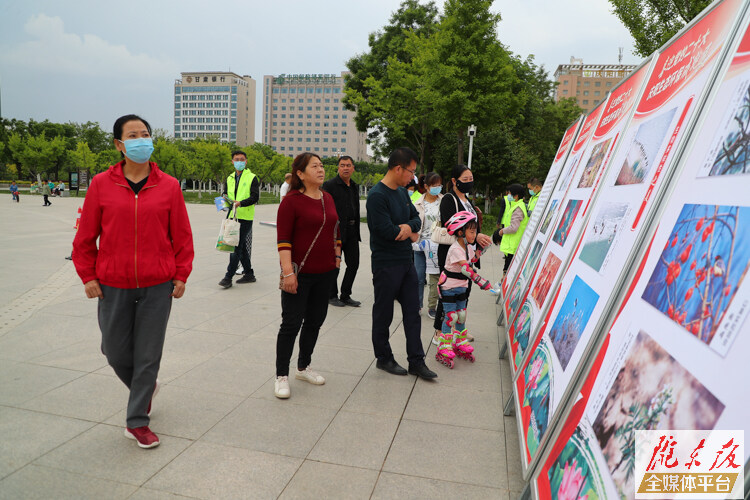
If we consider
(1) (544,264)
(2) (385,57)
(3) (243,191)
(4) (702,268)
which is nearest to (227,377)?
(1) (544,264)

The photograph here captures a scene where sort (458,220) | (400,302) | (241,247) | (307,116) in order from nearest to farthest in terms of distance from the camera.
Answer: (400,302) → (458,220) → (241,247) → (307,116)

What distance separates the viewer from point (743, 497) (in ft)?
3.71

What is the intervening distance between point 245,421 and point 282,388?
47 cm

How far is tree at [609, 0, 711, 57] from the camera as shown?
13477 mm

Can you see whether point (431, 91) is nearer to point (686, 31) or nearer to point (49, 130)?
point (686, 31)

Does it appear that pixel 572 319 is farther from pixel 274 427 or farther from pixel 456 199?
pixel 456 199

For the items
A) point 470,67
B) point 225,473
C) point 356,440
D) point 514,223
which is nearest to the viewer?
point 225,473

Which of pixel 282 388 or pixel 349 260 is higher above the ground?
pixel 349 260

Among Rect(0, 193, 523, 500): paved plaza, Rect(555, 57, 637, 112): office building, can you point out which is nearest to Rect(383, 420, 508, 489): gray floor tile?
Rect(0, 193, 523, 500): paved plaza

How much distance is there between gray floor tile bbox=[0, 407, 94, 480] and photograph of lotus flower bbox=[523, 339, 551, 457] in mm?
2828

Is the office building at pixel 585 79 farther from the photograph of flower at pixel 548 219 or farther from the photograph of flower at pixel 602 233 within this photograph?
the photograph of flower at pixel 602 233

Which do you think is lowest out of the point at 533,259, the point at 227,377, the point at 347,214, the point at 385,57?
the point at 227,377

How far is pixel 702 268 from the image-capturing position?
60.2 inches

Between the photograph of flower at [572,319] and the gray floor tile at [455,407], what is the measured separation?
1.03m
